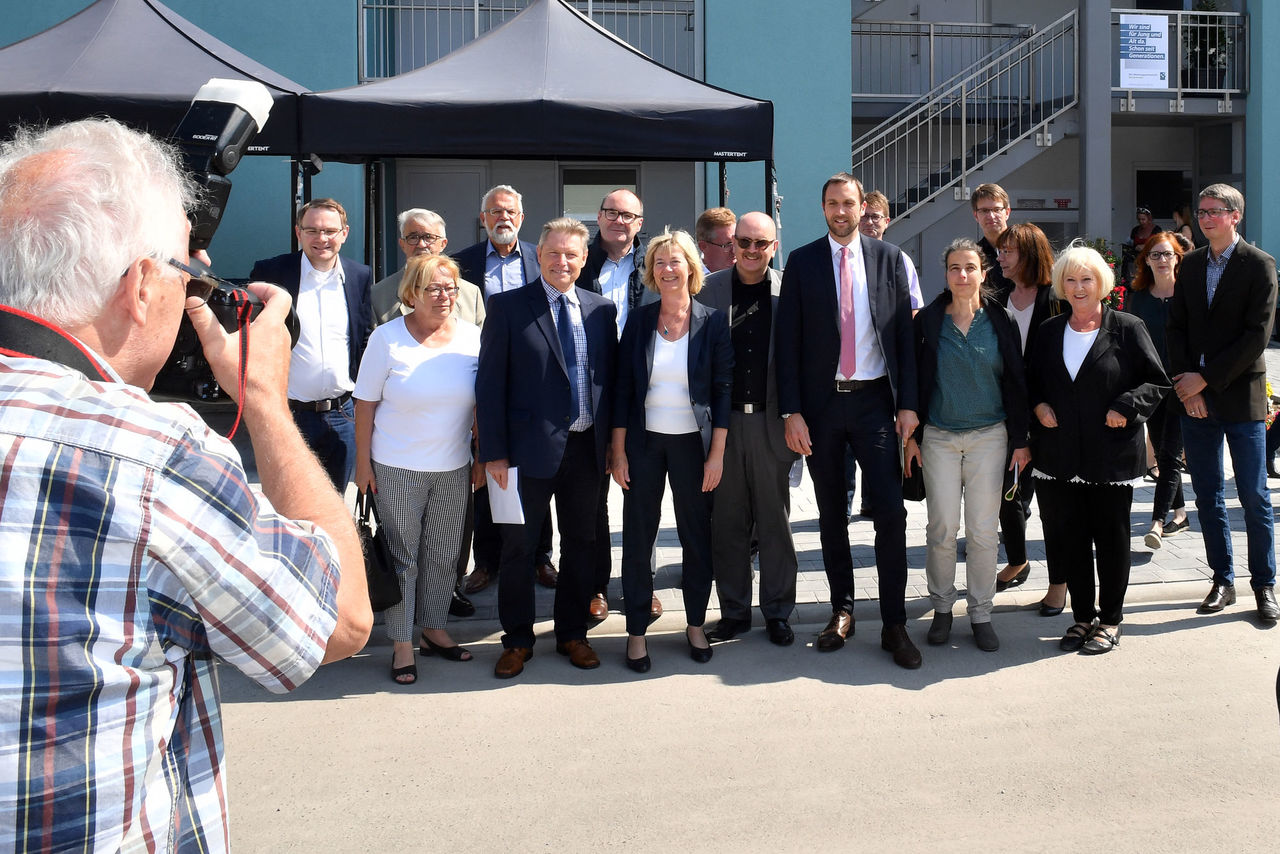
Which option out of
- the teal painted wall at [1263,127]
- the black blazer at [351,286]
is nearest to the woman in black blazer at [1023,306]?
the black blazer at [351,286]

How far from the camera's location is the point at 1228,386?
18.3ft

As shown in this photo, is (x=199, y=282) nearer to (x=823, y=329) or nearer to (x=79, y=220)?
(x=79, y=220)

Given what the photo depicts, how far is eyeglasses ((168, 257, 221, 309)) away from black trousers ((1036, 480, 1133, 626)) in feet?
15.1

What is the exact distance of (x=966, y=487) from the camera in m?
5.41

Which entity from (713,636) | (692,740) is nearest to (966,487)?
(713,636)

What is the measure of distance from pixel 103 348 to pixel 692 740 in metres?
3.22

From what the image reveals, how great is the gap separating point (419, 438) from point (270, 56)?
10.3 metres

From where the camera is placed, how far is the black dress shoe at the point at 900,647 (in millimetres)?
5000

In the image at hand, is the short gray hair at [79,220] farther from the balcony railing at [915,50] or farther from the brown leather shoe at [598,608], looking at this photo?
the balcony railing at [915,50]

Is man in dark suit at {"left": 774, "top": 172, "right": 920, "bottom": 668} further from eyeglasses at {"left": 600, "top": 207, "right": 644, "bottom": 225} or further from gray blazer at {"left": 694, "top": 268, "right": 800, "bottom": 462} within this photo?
eyeglasses at {"left": 600, "top": 207, "right": 644, "bottom": 225}

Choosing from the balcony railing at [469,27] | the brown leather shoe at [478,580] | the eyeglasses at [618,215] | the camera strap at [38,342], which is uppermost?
the balcony railing at [469,27]

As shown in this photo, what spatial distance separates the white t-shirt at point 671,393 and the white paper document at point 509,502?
26.8 inches

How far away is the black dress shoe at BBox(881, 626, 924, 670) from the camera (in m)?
5.00

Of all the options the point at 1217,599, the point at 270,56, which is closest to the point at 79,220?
Answer: the point at 1217,599
